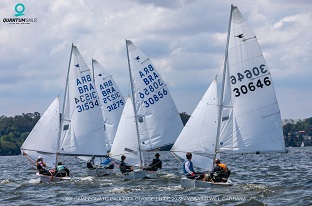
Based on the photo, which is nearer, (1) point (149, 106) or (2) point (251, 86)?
(2) point (251, 86)

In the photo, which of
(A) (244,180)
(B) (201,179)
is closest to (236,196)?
(B) (201,179)

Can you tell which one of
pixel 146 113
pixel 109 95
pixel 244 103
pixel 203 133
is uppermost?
pixel 109 95

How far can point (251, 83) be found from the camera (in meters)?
31.7

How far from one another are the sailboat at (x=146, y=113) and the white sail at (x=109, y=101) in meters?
8.51

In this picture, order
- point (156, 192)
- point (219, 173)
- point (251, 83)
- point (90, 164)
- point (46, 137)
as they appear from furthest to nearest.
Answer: point (90, 164) < point (46, 137) < point (156, 192) < point (251, 83) < point (219, 173)

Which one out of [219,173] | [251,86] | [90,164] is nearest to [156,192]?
[219,173]

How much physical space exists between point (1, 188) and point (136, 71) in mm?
9063

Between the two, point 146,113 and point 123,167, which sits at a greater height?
point 146,113

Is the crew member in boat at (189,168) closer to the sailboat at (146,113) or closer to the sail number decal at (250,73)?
the sail number decal at (250,73)

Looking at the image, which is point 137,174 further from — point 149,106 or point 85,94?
point 85,94

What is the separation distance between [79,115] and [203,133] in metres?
11.4

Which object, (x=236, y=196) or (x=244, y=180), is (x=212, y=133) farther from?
(x=244, y=180)

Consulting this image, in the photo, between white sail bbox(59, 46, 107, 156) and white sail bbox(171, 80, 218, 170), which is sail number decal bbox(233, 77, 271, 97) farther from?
white sail bbox(59, 46, 107, 156)

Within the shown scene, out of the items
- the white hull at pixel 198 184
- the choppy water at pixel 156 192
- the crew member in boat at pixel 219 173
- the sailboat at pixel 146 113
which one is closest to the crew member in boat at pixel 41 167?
the choppy water at pixel 156 192
